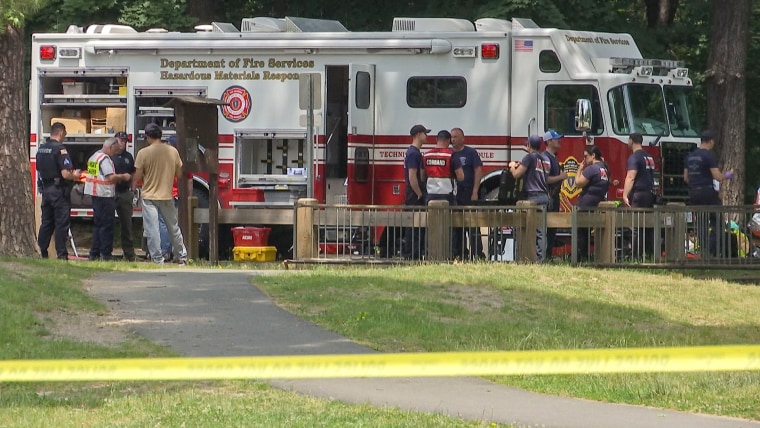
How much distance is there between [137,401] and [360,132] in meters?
11.3

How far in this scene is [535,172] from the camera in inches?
709

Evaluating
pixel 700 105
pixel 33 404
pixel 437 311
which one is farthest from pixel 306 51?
pixel 33 404

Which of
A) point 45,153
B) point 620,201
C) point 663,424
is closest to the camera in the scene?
point 663,424

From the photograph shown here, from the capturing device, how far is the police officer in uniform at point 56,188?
715 inches

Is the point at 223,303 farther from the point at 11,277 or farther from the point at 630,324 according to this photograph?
the point at 630,324

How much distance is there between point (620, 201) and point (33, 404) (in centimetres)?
1238

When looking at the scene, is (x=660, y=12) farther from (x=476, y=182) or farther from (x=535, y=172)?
(x=535, y=172)

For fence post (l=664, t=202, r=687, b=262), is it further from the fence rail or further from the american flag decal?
the american flag decal

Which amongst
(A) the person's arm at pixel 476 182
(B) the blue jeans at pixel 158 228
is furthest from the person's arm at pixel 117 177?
(A) the person's arm at pixel 476 182

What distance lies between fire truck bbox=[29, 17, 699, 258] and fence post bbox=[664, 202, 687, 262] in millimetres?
2660

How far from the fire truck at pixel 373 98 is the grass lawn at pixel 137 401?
8404 mm

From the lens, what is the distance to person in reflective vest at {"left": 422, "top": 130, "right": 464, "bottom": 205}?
18.1 metres

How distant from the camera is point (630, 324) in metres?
13.7

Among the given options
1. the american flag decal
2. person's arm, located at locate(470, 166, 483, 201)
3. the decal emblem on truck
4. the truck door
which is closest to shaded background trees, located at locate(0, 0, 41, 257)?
the decal emblem on truck
